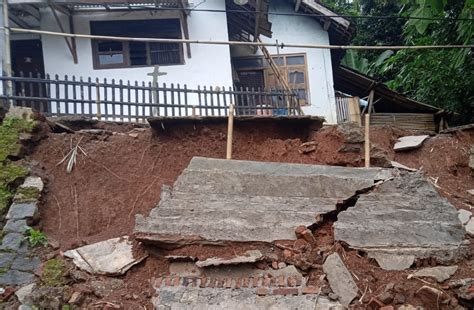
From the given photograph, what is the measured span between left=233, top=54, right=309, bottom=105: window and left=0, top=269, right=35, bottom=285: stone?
817cm

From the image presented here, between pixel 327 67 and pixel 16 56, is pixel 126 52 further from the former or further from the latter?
pixel 327 67

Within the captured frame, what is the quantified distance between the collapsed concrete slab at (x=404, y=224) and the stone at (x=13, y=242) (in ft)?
11.0

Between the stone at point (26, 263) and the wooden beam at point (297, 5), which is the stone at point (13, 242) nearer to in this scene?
the stone at point (26, 263)

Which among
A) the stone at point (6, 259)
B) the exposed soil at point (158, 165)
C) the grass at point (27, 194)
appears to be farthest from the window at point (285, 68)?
the stone at point (6, 259)

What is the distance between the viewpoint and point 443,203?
5.65m

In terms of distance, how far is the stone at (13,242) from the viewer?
5156mm

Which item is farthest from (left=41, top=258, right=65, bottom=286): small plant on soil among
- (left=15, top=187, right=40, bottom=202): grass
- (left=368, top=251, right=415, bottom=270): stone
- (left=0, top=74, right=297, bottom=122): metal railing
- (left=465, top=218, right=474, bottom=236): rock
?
(left=465, top=218, right=474, bottom=236): rock

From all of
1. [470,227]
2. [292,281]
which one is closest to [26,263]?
[292,281]

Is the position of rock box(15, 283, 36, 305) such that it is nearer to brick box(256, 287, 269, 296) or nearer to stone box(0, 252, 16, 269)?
stone box(0, 252, 16, 269)

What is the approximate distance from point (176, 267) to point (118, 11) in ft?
25.7

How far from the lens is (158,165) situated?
265 inches

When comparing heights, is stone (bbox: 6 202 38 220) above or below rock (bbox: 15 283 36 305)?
above

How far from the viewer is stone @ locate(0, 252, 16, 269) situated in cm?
497

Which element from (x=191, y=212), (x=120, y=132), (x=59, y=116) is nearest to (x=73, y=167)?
(x=120, y=132)
